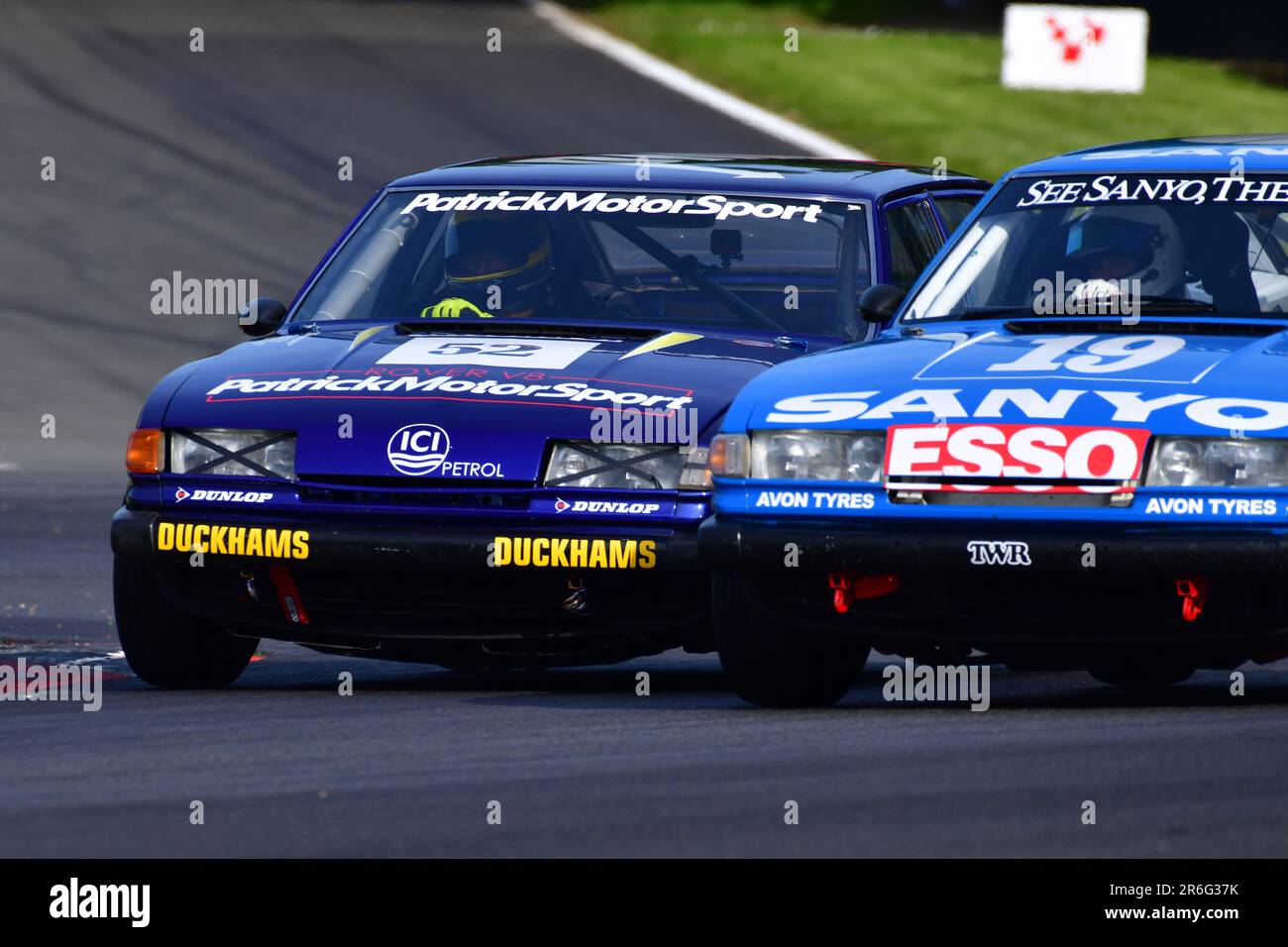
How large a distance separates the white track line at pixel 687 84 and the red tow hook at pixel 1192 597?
17.5 metres

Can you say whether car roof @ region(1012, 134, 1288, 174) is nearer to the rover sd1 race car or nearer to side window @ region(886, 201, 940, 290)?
side window @ region(886, 201, 940, 290)

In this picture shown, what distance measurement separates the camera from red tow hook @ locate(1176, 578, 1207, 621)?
22.5 feet

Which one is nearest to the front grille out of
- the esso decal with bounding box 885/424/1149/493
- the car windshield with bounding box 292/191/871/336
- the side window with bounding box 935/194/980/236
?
the car windshield with bounding box 292/191/871/336

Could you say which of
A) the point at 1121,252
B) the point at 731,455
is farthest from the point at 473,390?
the point at 1121,252

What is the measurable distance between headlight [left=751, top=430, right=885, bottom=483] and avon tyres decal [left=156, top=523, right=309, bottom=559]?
143 cm

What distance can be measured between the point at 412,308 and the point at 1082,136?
20.8 metres

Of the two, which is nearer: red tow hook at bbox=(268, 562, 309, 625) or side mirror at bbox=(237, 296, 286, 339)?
red tow hook at bbox=(268, 562, 309, 625)

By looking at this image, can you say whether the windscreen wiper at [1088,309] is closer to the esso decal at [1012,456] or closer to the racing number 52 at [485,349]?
the esso decal at [1012,456]

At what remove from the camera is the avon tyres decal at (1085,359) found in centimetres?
711

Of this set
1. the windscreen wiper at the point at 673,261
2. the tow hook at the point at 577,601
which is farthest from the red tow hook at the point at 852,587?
the windscreen wiper at the point at 673,261

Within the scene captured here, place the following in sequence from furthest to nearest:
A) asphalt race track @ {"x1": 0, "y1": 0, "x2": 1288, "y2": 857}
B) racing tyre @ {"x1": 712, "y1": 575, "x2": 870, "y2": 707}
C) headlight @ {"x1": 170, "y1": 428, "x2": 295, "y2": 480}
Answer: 1. headlight @ {"x1": 170, "y1": 428, "x2": 295, "y2": 480}
2. racing tyre @ {"x1": 712, "y1": 575, "x2": 870, "y2": 707}
3. asphalt race track @ {"x1": 0, "y1": 0, "x2": 1288, "y2": 857}

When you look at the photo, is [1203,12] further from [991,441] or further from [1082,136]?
[991,441]

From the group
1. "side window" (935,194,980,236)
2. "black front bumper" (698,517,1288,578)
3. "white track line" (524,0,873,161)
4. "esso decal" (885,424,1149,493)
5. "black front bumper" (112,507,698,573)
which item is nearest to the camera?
"black front bumper" (698,517,1288,578)
